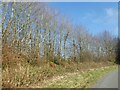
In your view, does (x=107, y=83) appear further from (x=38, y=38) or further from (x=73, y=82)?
(x=38, y=38)

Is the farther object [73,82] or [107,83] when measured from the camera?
[107,83]

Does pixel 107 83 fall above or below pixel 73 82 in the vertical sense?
below

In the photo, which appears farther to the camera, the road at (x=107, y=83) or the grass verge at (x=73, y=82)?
the road at (x=107, y=83)

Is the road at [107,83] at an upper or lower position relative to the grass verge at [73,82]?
lower

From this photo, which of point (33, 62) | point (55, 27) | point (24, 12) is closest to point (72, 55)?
point (55, 27)

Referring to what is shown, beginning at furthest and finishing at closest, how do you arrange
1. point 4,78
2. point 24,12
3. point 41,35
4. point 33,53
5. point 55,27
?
point 55,27
point 41,35
point 24,12
point 33,53
point 4,78

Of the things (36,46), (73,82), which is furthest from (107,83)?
(36,46)

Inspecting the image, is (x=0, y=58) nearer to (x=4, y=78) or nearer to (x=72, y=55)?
(x=4, y=78)

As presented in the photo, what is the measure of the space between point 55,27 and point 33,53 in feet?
53.7

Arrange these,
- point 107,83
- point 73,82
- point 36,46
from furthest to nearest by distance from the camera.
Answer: point 36,46, point 107,83, point 73,82

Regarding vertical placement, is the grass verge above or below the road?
above

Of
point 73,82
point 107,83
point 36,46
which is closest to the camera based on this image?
point 73,82

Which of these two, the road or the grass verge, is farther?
the road

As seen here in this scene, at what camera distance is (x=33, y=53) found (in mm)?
31500
